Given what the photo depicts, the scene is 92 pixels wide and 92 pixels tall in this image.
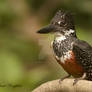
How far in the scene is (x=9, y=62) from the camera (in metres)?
6.65

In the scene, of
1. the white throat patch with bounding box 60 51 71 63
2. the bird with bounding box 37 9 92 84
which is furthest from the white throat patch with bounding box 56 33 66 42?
the white throat patch with bounding box 60 51 71 63

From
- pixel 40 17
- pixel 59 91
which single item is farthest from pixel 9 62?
pixel 59 91

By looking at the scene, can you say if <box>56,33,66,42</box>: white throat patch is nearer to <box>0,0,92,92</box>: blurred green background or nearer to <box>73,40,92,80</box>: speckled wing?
<box>73,40,92,80</box>: speckled wing

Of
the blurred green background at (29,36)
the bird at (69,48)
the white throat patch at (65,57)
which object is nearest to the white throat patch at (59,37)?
the bird at (69,48)

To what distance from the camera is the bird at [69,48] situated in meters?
4.13

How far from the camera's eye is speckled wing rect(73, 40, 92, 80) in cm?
416

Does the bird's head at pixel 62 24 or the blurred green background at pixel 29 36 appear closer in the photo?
the bird's head at pixel 62 24

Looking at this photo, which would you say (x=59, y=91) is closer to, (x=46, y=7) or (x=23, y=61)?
(x=23, y=61)

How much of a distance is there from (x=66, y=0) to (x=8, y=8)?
0.63m

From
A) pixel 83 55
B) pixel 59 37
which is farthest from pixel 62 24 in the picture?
pixel 83 55

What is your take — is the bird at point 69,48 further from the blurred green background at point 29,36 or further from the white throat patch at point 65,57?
the blurred green background at point 29,36

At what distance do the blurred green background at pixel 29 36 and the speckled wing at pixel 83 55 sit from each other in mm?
1516

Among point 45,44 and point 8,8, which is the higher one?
point 8,8

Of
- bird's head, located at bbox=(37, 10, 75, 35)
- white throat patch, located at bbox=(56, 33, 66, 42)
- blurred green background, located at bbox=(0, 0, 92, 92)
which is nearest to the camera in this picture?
bird's head, located at bbox=(37, 10, 75, 35)
